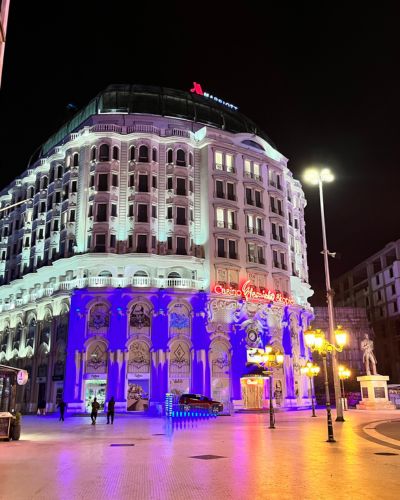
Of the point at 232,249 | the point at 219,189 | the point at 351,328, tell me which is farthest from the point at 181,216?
the point at 351,328

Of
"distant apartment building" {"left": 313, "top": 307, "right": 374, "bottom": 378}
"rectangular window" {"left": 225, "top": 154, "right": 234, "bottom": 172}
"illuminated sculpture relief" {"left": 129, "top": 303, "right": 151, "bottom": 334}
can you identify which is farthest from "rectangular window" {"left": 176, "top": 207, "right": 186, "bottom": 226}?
"distant apartment building" {"left": 313, "top": 307, "right": 374, "bottom": 378}

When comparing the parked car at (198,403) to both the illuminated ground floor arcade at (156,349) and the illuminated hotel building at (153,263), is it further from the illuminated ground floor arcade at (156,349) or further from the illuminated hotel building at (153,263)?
the illuminated ground floor arcade at (156,349)

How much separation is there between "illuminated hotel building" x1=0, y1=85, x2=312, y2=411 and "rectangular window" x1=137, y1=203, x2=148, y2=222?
0.41 feet

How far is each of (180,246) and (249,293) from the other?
965cm

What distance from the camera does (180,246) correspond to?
5753 cm

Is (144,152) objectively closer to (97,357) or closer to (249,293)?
(249,293)

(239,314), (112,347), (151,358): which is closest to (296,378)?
(239,314)

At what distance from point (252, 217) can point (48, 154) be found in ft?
94.1

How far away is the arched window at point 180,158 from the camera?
61031 mm

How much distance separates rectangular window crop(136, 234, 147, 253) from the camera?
5569 cm

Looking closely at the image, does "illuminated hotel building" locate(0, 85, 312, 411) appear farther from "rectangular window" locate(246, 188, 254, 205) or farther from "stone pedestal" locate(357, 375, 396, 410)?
"stone pedestal" locate(357, 375, 396, 410)

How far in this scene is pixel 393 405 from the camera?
46719 millimetres

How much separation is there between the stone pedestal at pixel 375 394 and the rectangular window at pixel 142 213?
2909cm

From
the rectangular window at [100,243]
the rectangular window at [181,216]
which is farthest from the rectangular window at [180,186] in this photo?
the rectangular window at [100,243]
